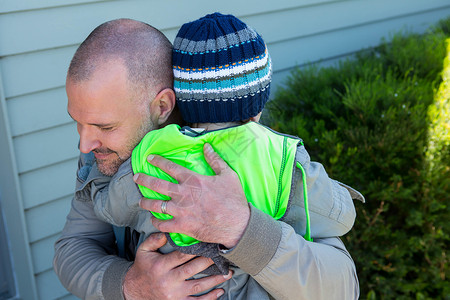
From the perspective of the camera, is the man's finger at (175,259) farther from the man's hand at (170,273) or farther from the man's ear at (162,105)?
the man's ear at (162,105)

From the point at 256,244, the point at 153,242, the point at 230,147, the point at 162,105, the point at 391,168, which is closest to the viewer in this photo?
the point at 256,244

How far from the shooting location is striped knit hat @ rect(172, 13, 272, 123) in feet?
4.99

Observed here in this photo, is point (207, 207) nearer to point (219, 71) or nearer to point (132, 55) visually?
point (219, 71)

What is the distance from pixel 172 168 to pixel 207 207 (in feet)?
0.51

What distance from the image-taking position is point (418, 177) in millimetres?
3352

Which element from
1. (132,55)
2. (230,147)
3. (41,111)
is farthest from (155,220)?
(41,111)

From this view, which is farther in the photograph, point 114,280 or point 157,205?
point 114,280

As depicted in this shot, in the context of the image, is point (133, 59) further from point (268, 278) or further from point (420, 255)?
→ point (420, 255)

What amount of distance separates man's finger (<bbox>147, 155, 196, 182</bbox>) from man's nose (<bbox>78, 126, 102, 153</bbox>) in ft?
0.94

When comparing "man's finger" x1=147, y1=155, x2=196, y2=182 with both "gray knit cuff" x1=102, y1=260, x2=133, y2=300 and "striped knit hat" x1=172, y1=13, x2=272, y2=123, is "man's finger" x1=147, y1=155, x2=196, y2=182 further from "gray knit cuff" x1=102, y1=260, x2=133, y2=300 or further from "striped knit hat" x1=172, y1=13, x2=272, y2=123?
"gray knit cuff" x1=102, y1=260, x2=133, y2=300

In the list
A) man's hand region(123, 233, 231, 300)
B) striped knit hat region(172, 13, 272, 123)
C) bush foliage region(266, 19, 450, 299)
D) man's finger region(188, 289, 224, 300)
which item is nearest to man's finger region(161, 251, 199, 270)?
man's hand region(123, 233, 231, 300)

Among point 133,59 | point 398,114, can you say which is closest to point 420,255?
point 398,114

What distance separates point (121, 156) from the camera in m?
1.67

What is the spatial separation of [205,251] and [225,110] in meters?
0.44
